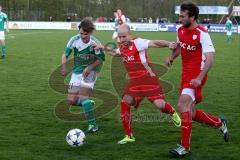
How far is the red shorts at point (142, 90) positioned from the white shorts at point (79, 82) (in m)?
0.81

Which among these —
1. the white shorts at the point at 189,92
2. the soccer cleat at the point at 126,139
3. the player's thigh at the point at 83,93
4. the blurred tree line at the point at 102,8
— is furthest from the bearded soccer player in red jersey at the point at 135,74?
the blurred tree line at the point at 102,8

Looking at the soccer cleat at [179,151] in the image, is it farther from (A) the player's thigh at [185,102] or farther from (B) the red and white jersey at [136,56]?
(B) the red and white jersey at [136,56]

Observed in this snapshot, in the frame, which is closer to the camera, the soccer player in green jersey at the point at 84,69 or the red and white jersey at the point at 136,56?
the red and white jersey at the point at 136,56

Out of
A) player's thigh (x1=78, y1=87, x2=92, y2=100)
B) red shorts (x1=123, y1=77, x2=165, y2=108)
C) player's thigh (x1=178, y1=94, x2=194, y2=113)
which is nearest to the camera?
player's thigh (x1=178, y1=94, x2=194, y2=113)

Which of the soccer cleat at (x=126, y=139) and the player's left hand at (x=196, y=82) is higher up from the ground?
the player's left hand at (x=196, y=82)

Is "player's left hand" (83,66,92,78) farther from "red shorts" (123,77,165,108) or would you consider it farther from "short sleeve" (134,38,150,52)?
"short sleeve" (134,38,150,52)

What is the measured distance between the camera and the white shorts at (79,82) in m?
7.60

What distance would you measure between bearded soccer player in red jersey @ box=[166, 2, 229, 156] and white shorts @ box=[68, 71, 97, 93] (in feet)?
6.23

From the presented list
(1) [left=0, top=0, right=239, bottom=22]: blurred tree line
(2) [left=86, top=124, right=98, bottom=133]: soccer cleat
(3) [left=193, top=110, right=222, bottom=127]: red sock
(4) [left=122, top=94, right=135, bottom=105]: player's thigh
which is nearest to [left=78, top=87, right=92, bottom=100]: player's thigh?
(2) [left=86, top=124, right=98, bottom=133]: soccer cleat

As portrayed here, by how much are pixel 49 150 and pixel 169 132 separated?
2097mm

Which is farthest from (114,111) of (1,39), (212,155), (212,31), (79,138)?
(212,31)

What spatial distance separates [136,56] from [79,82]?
124 cm

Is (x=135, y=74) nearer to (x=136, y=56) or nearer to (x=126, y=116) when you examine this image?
(x=136, y=56)

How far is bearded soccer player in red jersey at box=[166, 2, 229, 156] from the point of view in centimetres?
600
